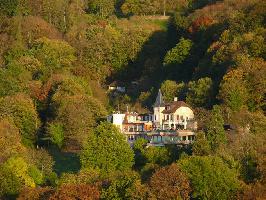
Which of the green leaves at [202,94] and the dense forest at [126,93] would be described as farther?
the green leaves at [202,94]

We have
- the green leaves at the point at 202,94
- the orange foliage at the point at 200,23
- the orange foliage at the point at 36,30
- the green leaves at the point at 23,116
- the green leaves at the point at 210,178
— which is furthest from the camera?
the orange foliage at the point at 36,30

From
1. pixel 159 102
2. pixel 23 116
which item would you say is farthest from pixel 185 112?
pixel 23 116

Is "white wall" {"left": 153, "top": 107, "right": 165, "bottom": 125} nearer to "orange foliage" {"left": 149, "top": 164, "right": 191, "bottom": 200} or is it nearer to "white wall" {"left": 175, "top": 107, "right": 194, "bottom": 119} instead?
"white wall" {"left": 175, "top": 107, "right": 194, "bottom": 119}

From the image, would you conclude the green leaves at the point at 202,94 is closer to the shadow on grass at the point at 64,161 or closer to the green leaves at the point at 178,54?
the shadow on grass at the point at 64,161

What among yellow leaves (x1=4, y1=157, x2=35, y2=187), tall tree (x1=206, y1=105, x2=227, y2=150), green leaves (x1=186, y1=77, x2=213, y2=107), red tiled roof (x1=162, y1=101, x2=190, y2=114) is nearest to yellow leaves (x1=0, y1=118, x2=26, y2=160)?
yellow leaves (x1=4, y1=157, x2=35, y2=187)

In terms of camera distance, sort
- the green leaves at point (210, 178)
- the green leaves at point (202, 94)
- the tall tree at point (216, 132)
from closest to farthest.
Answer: the green leaves at point (210, 178)
the tall tree at point (216, 132)
the green leaves at point (202, 94)

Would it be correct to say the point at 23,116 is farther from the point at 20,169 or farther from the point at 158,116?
the point at 20,169

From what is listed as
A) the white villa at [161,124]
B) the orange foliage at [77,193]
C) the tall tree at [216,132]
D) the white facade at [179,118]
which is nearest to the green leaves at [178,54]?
the white villa at [161,124]
